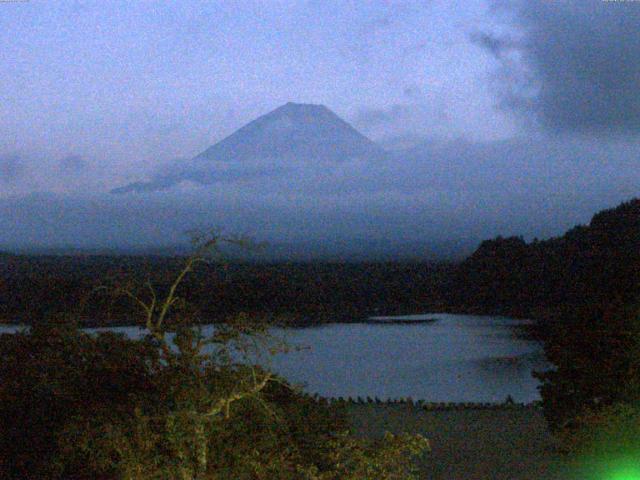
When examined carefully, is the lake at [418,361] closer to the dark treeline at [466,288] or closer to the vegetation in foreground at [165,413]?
the dark treeline at [466,288]

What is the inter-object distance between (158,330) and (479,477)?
17.0ft

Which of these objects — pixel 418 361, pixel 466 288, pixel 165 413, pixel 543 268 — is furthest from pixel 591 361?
pixel 466 288

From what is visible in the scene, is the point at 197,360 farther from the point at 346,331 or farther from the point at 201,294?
the point at 201,294

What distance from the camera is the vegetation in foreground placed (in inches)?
231

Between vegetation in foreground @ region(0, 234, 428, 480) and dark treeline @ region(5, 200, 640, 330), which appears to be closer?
vegetation in foreground @ region(0, 234, 428, 480)

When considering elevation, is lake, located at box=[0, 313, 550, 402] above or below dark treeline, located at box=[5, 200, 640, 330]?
below

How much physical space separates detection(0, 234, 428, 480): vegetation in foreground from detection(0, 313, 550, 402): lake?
20.4 feet

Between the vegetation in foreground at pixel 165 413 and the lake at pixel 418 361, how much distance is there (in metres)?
6.22

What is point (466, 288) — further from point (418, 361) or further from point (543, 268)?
point (418, 361)

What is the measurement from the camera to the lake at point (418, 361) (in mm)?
20042

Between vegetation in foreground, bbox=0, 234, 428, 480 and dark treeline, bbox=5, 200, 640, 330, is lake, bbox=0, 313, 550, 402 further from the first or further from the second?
vegetation in foreground, bbox=0, 234, 428, 480

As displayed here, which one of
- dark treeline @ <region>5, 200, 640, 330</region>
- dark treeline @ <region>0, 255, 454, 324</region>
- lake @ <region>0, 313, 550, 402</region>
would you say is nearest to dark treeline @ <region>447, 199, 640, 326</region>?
dark treeline @ <region>5, 200, 640, 330</region>

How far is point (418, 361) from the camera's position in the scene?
25516 millimetres

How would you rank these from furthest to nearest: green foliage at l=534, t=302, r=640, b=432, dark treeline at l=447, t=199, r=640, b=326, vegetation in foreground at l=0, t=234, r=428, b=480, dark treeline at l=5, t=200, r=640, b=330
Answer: dark treeline at l=447, t=199, r=640, b=326, dark treeline at l=5, t=200, r=640, b=330, green foliage at l=534, t=302, r=640, b=432, vegetation in foreground at l=0, t=234, r=428, b=480
